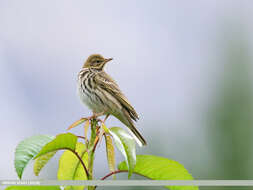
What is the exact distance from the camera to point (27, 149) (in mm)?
A: 1868

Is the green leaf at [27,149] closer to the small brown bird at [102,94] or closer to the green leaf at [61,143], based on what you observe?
the green leaf at [61,143]

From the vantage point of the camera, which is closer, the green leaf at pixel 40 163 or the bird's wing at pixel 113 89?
the green leaf at pixel 40 163

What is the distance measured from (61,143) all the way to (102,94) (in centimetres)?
281

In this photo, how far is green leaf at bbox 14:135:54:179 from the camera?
1.82 metres

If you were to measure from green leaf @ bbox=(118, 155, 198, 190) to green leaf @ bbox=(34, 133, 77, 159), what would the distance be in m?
0.28

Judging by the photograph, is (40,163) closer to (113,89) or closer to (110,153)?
(110,153)

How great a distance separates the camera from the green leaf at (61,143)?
1.85 meters

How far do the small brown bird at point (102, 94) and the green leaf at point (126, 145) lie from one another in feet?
6.46

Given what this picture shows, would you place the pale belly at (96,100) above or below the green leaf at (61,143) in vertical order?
below

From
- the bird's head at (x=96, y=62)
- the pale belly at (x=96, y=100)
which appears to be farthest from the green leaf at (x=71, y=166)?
the bird's head at (x=96, y=62)

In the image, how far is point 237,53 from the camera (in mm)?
21734

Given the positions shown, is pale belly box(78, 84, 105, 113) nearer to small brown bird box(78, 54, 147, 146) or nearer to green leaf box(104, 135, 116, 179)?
small brown bird box(78, 54, 147, 146)

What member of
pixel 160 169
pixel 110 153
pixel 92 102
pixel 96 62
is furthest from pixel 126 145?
pixel 96 62

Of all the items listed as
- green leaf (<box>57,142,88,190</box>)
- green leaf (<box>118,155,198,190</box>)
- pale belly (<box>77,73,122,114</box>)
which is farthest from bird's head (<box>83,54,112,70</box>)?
green leaf (<box>118,155,198,190</box>)
